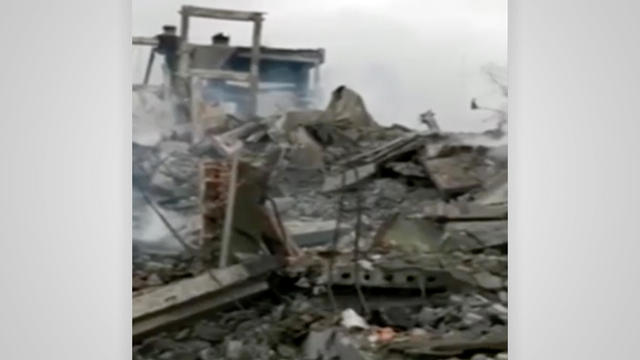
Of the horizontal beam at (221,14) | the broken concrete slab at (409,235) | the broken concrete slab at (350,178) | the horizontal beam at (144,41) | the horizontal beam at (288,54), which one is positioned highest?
the horizontal beam at (221,14)

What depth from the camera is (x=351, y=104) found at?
5.37ft

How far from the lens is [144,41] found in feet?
5.22

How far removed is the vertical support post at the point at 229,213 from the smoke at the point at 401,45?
8.9 inches

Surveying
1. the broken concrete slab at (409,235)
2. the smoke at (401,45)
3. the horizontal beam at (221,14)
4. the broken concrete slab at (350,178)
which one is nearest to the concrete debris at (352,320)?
the broken concrete slab at (409,235)

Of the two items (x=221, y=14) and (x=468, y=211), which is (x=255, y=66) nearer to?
(x=221, y=14)

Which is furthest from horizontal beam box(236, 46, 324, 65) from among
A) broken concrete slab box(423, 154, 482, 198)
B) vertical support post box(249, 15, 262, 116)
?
broken concrete slab box(423, 154, 482, 198)

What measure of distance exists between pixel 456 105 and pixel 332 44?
28 centimetres

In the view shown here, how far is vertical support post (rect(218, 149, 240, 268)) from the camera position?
161cm

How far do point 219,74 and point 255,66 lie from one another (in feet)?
0.24

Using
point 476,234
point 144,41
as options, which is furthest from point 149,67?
point 476,234

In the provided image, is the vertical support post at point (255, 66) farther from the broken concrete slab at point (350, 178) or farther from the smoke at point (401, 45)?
the broken concrete slab at point (350, 178)

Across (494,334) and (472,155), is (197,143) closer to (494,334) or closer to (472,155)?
(472,155)

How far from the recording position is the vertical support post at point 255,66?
1.61 meters
